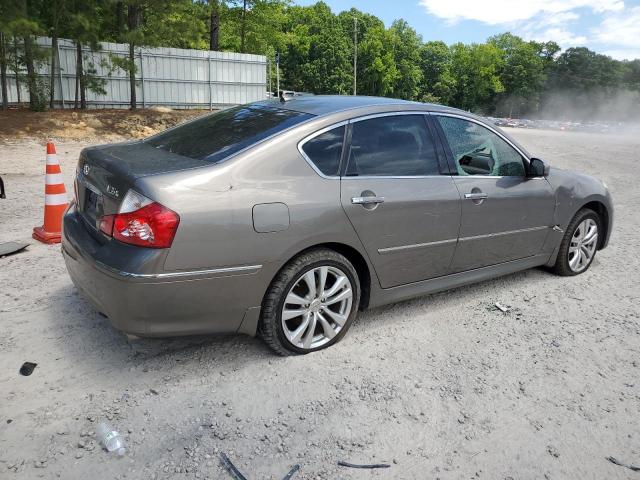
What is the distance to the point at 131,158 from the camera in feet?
11.0

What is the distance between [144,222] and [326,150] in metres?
1.26

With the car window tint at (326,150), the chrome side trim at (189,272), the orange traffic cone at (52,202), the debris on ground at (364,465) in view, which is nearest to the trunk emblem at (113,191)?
the chrome side trim at (189,272)

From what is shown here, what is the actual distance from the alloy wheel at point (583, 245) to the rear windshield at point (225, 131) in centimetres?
306

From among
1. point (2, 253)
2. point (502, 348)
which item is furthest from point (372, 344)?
point (2, 253)

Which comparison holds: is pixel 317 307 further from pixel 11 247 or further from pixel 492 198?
pixel 11 247

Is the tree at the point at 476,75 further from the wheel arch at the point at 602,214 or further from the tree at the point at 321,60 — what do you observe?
the wheel arch at the point at 602,214

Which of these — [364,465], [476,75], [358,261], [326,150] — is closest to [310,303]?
[358,261]

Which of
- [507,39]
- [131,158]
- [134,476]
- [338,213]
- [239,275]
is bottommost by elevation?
[134,476]

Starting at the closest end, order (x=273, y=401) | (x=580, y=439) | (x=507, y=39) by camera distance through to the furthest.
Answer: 1. (x=580, y=439)
2. (x=273, y=401)
3. (x=507, y=39)

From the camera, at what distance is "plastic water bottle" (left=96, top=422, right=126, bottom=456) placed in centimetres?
252

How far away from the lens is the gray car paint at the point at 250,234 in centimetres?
289

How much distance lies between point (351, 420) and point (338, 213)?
124 cm

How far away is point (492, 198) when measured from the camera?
4.22 metres

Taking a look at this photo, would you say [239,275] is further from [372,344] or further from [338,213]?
[372,344]
